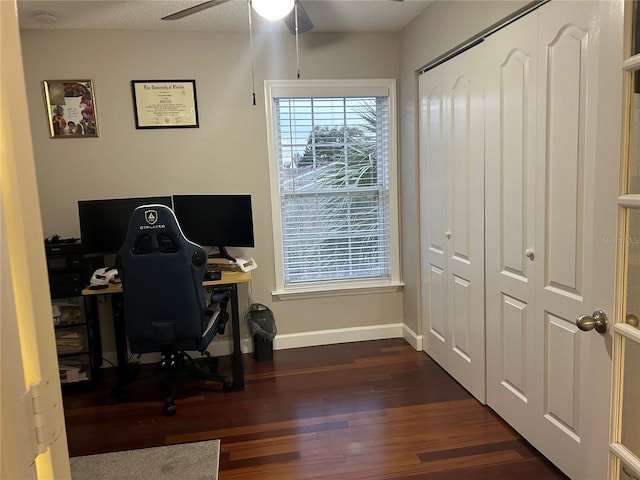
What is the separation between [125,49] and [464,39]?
2367 millimetres

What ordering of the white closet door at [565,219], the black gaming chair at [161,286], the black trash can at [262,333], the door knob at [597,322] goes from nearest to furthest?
the door knob at [597,322]
the white closet door at [565,219]
the black gaming chair at [161,286]
the black trash can at [262,333]

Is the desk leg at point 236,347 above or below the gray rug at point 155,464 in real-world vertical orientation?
above

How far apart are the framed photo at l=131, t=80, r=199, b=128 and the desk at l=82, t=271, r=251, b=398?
122cm

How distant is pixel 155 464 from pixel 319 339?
5.86 ft

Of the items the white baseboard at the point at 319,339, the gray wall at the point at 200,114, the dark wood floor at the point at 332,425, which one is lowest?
the dark wood floor at the point at 332,425

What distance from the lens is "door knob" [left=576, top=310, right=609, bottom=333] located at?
1.23 metres

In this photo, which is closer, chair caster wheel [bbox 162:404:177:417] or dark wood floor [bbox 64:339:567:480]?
dark wood floor [bbox 64:339:567:480]

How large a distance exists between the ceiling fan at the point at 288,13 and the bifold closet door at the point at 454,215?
0.95m

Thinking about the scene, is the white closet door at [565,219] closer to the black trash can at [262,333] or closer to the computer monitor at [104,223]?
the black trash can at [262,333]

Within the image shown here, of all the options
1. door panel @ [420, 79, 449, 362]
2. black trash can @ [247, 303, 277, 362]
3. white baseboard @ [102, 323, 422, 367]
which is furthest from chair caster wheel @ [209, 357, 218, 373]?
door panel @ [420, 79, 449, 362]

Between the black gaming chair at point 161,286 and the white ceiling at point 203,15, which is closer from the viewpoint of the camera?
the black gaming chair at point 161,286

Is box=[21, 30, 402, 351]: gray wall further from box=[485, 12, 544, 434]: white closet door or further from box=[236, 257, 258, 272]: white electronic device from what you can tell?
box=[485, 12, 544, 434]: white closet door

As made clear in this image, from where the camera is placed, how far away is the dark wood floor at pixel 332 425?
2.28 meters

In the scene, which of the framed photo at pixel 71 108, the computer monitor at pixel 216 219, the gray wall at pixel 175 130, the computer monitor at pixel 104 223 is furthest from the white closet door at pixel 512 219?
the framed photo at pixel 71 108
